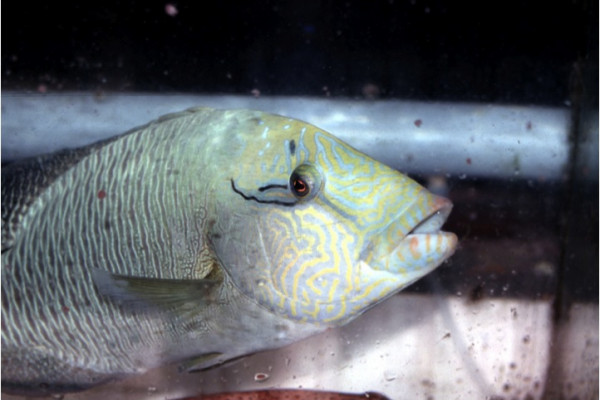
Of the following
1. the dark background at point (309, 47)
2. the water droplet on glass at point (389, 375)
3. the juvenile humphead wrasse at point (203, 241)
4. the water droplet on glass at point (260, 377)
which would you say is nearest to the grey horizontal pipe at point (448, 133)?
the dark background at point (309, 47)

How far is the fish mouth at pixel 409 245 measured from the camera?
0.92 meters

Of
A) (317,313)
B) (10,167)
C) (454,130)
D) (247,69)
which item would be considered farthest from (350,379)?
(10,167)

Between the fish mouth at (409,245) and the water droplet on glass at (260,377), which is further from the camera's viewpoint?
the water droplet on glass at (260,377)

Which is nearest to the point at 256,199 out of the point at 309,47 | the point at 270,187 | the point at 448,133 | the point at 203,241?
the point at 270,187

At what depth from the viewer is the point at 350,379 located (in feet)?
4.75

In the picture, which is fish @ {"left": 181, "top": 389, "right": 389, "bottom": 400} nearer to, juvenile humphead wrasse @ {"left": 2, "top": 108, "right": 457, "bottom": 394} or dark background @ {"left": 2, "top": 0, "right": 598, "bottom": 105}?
juvenile humphead wrasse @ {"left": 2, "top": 108, "right": 457, "bottom": 394}

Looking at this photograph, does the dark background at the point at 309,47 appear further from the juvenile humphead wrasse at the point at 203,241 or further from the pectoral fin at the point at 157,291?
the pectoral fin at the point at 157,291

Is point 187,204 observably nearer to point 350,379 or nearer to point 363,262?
point 363,262

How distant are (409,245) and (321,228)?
16 cm

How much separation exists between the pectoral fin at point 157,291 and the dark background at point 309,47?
0.56 metres

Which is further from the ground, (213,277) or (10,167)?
(10,167)

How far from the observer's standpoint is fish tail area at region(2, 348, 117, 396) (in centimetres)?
115

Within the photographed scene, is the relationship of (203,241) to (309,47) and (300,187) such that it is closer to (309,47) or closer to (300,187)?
(300,187)

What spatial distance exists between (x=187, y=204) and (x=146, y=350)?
349 mm
